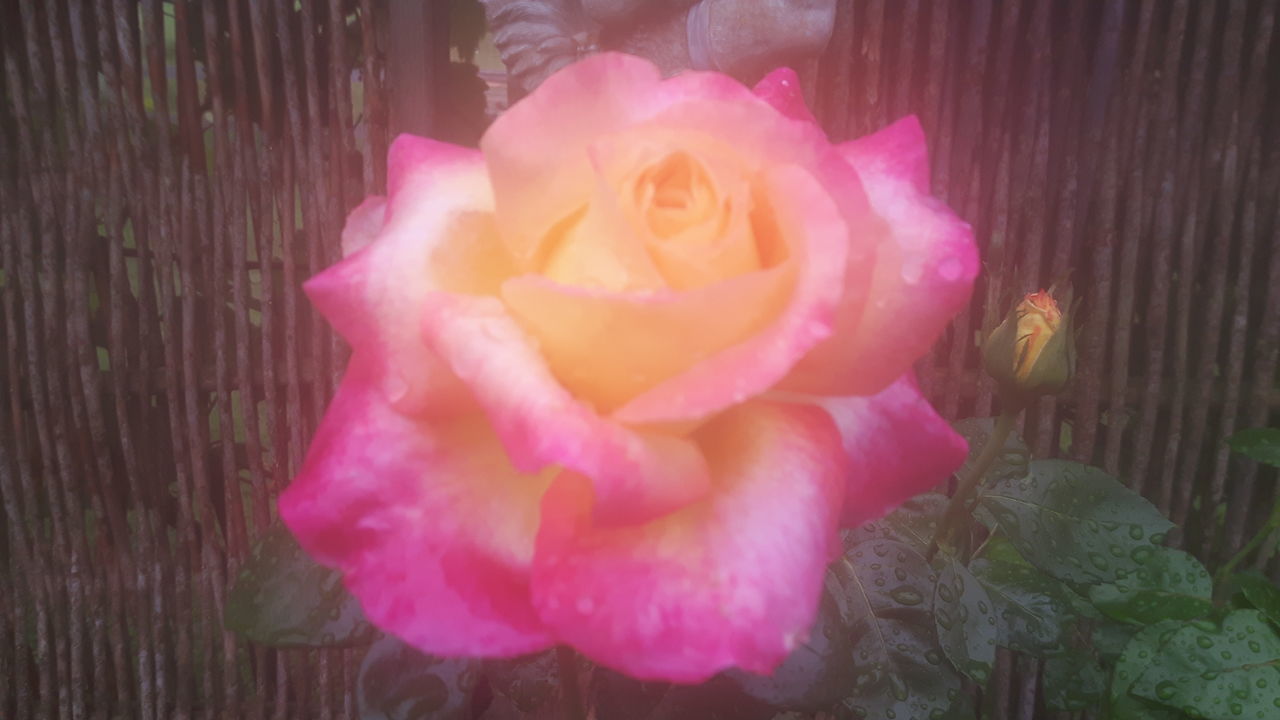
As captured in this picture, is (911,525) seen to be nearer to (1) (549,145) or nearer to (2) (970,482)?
(2) (970,482)

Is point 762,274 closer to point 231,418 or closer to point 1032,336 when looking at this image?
point 1032,336

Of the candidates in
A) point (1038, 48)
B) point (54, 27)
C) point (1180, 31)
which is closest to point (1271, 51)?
point (1180, 31)

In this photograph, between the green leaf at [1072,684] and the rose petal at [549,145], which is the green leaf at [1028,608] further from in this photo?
the rose petal at [549,145]

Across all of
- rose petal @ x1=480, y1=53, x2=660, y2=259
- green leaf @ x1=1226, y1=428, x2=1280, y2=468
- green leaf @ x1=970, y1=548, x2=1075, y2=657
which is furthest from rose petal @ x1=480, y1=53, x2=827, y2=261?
green leaf @ x1=1226, y1=428, x2=1280, y2=468

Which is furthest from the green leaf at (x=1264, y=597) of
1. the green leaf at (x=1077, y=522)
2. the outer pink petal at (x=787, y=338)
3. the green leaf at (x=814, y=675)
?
the outer pink petal at (x=787, y=338)

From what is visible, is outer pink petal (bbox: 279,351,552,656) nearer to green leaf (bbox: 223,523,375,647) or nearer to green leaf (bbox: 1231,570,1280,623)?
green leaf (bbox: 223,523,375,647)

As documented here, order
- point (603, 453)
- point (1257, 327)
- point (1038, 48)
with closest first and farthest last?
point (603, 453)
point (1038, 48)
point (1257, 327)
